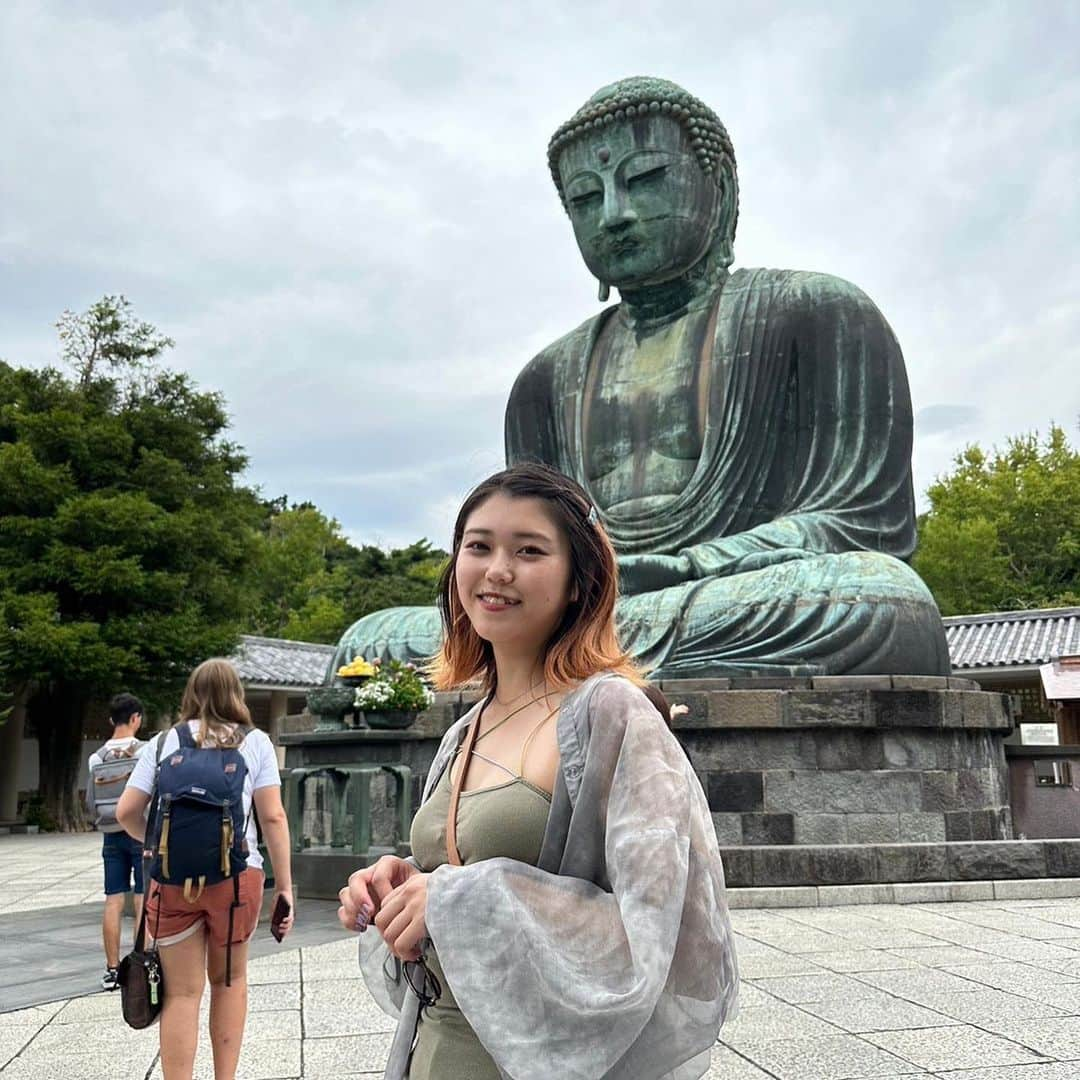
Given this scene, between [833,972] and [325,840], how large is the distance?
370 centimetres

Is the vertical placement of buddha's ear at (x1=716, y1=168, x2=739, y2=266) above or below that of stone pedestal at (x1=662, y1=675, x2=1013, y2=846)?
above

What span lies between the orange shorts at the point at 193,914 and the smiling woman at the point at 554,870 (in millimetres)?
1439

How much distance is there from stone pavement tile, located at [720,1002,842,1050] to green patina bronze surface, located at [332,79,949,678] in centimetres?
385

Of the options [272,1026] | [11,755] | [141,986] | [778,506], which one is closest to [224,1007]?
[141,986]

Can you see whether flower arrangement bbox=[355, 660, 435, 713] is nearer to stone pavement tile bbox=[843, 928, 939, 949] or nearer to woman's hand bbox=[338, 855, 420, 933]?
stone pavement tile bbox=[843, 928, 939, 949]

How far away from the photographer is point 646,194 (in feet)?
30.6

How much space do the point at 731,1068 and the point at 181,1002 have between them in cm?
139

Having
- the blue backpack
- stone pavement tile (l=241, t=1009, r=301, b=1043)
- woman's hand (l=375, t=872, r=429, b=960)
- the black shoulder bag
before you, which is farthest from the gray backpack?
woman's hand (l=375, t=872, r=429, b=960)

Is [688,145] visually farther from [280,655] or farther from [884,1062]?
[280,655]

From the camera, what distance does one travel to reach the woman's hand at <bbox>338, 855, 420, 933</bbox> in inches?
56.0

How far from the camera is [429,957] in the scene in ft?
4.66

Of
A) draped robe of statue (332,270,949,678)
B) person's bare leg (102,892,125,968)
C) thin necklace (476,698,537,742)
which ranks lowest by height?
person's bare leg (102,892,125,968)

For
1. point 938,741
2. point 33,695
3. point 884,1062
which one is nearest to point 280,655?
point 33,695

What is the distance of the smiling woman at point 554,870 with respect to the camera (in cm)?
126
